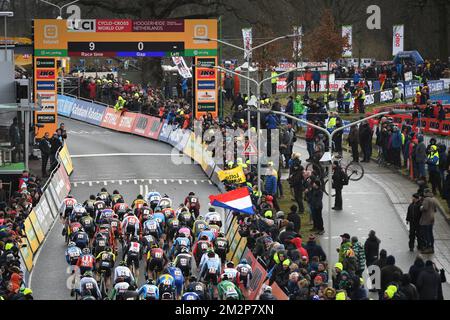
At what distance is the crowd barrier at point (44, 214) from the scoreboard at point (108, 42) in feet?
21.2

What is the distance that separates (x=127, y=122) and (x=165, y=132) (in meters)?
3.77

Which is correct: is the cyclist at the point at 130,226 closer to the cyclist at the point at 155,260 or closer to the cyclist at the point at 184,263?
the cyclist at the point at 155,260

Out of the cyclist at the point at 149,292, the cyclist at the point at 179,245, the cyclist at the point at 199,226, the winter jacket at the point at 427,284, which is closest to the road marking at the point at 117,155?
the cyclist at the point at 199,226

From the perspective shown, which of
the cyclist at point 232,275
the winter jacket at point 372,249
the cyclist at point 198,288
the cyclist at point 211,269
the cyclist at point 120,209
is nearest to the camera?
the cyclist at point 198,288

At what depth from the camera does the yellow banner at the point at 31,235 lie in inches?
1163

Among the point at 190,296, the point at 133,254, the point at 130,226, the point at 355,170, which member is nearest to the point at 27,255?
the point at 130,226

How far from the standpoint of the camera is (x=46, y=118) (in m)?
46.5

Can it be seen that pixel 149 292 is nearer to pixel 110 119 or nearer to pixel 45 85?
pixel 45 85

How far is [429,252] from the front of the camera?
1102 inches
